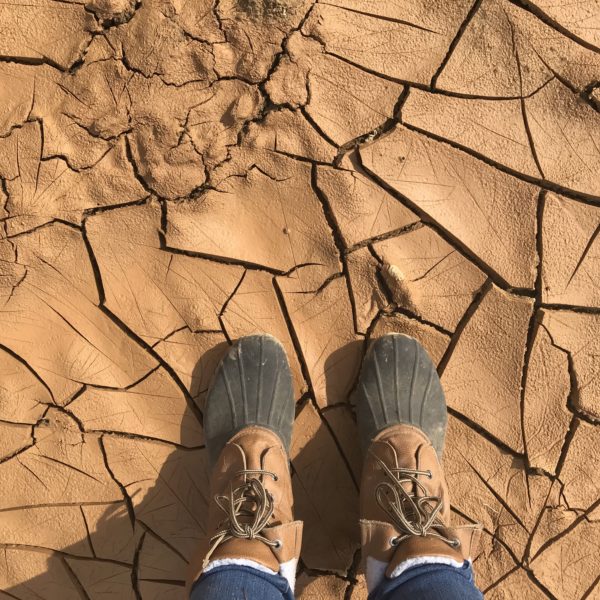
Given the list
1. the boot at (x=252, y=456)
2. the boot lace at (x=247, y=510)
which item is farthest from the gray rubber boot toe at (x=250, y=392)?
the boot lace at (x=247, y=510)

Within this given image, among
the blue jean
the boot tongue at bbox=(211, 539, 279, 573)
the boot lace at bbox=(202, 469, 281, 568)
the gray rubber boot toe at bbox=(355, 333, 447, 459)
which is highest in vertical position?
the gray rubber boot toe at bbox=(355, 333, 447, 459)

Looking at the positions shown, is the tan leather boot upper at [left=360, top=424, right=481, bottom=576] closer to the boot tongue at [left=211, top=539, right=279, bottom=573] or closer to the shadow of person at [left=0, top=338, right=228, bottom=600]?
the boot tongue at [left=211, top=539, right=279, bottom=573]

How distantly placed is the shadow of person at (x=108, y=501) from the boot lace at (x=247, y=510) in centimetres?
22

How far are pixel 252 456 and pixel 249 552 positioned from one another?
0.32 m

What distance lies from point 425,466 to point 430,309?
21.4 inches

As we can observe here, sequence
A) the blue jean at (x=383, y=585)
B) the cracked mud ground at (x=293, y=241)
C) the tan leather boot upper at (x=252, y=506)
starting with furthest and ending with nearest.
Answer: the cracked mud ground at (x=293, y=241) < the tan leather boot upper at (x=252, y=506) < the blue jean at (x=383, y=585)

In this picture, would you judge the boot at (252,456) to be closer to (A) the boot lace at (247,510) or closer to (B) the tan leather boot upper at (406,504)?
(A) the boot lace at (247,510)

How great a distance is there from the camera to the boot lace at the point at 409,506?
1830 millimetres

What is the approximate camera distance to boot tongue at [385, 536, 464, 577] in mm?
1741

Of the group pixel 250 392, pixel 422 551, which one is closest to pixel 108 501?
pixel 250 392

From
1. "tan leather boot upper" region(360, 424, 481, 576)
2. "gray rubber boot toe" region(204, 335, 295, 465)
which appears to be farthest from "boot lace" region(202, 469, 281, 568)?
"tan leather boot upper" region(360, 424, 481, 576)

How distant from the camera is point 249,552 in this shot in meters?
1.78

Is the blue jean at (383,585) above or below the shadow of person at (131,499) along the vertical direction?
below

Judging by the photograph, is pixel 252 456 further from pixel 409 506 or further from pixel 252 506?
pixel 409 506
